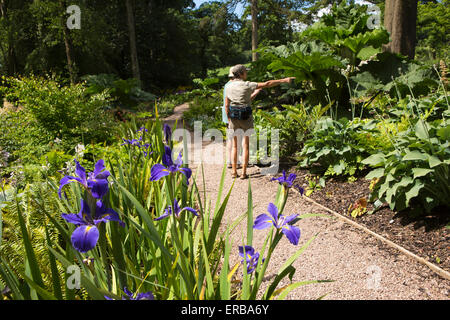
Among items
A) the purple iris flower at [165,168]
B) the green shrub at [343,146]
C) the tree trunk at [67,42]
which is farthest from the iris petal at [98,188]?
the tree trunk at [67,42]

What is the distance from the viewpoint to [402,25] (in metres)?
6.06

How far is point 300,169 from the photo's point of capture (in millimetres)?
4250

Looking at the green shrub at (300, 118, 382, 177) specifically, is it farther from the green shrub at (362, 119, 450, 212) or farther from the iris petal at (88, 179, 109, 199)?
the iris petal at (88, 179, 109, 199)

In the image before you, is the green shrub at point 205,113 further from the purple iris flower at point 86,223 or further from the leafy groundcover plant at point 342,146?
the purple iris flower at point 86,223

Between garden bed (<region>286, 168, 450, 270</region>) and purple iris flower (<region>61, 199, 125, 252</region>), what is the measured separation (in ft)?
6.94

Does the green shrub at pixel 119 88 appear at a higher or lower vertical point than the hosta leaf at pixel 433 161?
higher

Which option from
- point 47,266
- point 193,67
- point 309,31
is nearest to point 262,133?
point 309,31

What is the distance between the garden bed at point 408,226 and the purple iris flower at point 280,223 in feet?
5.41

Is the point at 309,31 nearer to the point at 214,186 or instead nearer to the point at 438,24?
the point at 214,186

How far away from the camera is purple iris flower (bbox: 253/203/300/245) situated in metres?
0.93

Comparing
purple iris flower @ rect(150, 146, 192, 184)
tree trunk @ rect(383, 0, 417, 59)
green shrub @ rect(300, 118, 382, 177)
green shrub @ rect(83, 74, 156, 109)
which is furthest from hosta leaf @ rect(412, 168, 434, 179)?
green shrub @ rect(83, 74, 156, 109)

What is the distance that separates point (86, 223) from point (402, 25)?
22.7 ft

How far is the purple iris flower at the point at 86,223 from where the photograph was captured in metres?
0.79
